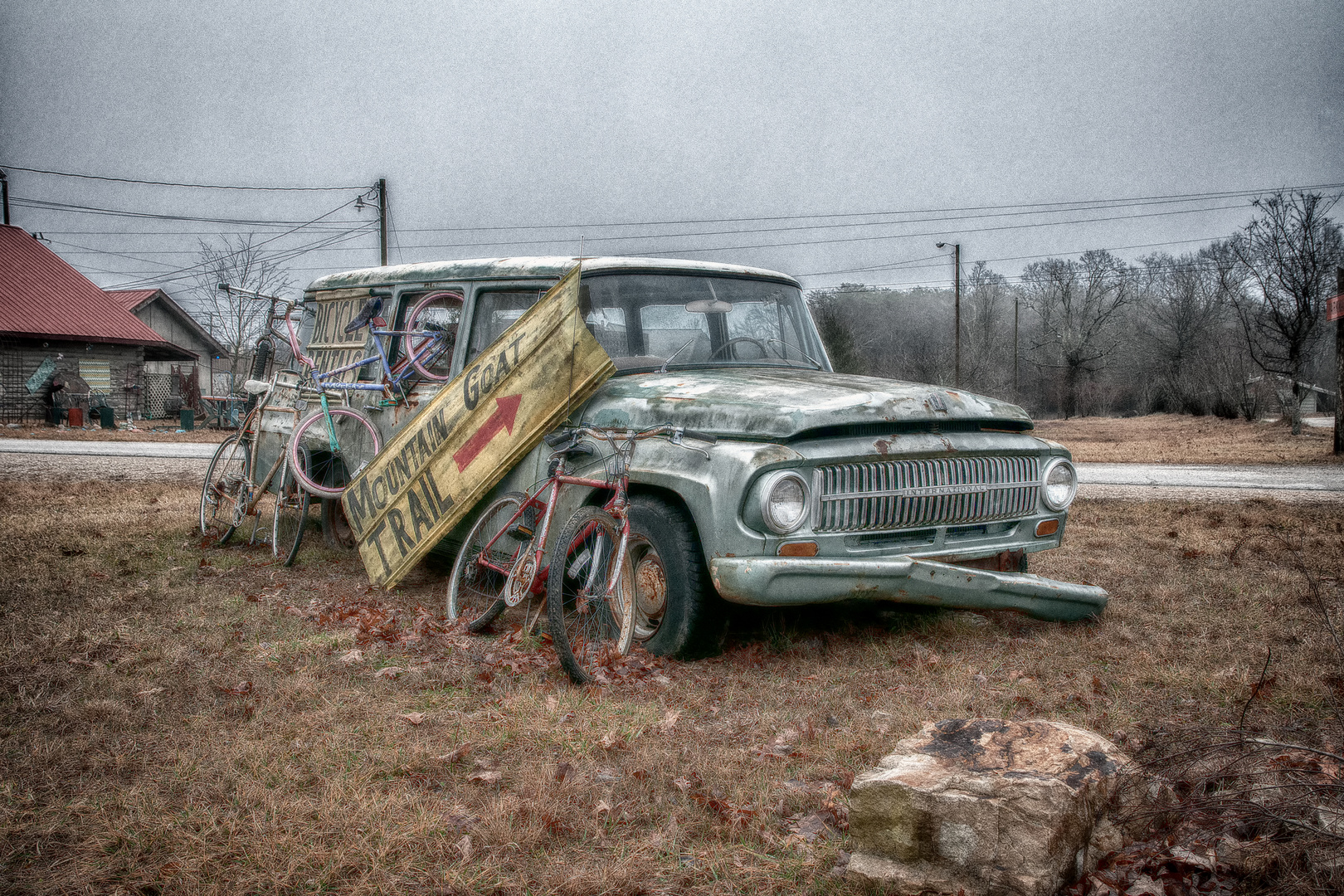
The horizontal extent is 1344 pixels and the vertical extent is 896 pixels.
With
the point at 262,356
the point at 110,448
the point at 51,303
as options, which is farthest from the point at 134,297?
the point at 262,356

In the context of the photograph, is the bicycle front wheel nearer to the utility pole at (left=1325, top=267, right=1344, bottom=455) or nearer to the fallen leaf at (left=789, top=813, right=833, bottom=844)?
the fallen leaf at (left=789, top=813, right=833, bottom=844)

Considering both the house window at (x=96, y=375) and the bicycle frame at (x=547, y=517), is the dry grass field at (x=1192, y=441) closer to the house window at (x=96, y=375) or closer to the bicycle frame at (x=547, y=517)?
the bicycle frame at (x=547, y=517)

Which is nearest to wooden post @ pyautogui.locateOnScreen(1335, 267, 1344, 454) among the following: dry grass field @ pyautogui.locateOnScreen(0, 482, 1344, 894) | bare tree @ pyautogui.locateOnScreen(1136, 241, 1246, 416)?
dry grass field @ pyautogui.locateOnScreen(0, 482, 1344, 894)

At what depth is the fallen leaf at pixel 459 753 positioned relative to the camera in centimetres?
328

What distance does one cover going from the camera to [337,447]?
6.66 m

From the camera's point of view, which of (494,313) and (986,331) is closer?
(494,313)

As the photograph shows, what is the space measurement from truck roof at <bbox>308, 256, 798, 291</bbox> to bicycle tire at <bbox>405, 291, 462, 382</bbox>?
0.45 feet

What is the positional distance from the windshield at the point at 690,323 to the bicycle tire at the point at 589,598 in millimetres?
1224

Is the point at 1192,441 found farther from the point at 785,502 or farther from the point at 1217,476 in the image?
the point at 785,502

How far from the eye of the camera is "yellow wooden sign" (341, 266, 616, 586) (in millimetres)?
4934

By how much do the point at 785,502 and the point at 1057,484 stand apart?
176 cm

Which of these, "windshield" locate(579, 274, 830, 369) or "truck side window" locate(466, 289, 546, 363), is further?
"truck side window" locate(466, 289, 546, 363)

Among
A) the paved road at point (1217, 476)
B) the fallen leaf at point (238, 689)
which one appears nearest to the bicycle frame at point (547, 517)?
the fallen leaf at point (238, 689)

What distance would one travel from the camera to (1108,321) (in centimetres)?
6372
